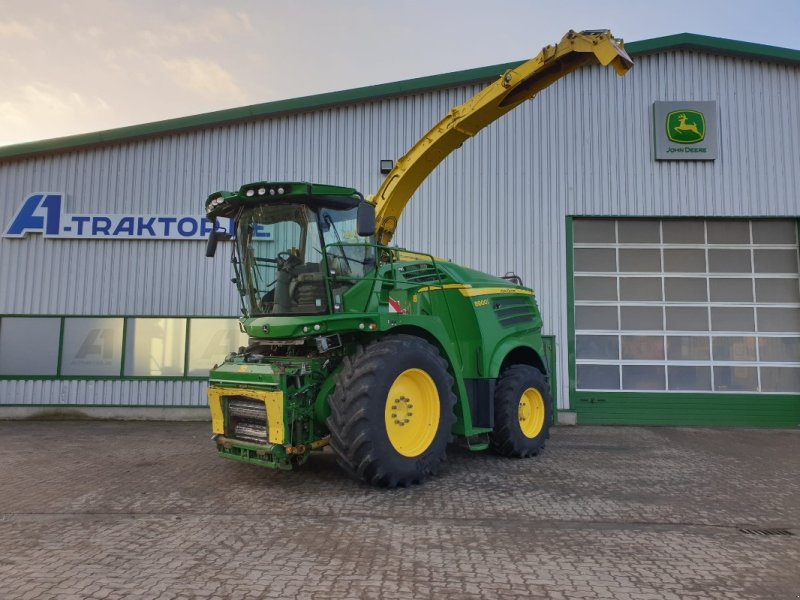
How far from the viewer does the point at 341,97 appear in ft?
37.8

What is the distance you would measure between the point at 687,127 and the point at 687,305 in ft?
12.4

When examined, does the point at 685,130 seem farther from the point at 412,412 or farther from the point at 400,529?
the point at 400,529

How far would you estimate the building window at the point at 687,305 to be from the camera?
11289 mm

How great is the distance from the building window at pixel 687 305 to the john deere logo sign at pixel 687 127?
175cm

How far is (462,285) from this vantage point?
6.97m

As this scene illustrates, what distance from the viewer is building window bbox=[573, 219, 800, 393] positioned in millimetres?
11289

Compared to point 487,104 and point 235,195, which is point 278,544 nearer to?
point 235,195

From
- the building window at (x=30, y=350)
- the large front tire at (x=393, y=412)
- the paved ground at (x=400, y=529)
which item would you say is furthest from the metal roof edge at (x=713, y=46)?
the building window at (x=30, y=350)

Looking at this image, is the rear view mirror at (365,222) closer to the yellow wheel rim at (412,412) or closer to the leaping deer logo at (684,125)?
the yellow wheel rim at (412,412)

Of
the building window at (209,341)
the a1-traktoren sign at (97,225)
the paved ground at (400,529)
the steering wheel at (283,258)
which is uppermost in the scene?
the a1-traktoren sign at (97,225)

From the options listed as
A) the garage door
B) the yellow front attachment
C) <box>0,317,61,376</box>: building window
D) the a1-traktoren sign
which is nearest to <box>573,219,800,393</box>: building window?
the garage door

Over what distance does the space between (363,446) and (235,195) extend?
305 cm

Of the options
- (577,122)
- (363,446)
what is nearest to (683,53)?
(577,122)

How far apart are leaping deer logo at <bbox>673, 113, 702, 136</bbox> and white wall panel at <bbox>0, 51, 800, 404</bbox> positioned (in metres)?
0.52
